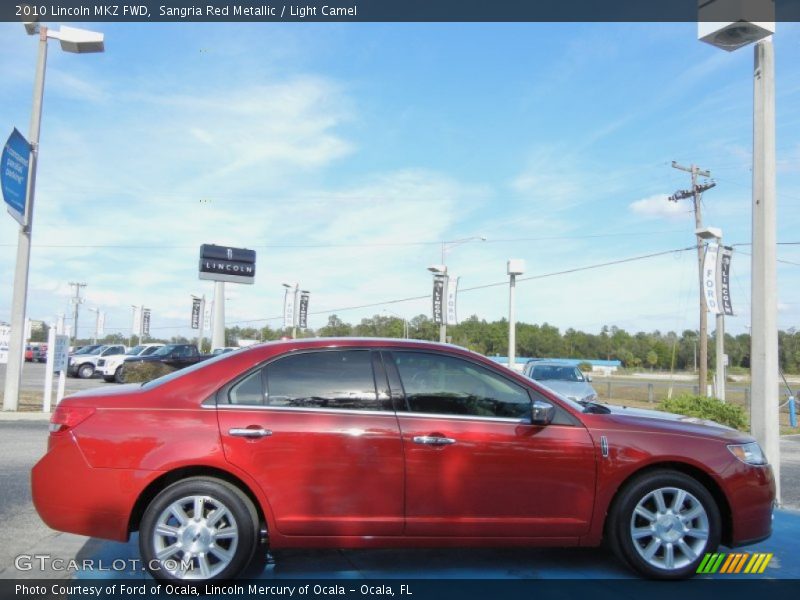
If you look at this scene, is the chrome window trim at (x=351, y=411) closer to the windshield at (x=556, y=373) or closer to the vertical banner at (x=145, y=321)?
the windshield at (x=556, y=373)

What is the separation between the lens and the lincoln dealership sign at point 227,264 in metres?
37.3

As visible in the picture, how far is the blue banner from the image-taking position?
46.3ft

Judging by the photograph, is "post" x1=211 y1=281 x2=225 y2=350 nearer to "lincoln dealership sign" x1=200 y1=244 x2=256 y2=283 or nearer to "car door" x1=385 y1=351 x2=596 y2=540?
"lincoln dealership sign" x1=200 y1=244 x2=256 y2=283

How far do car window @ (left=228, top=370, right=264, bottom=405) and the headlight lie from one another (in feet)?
10.7

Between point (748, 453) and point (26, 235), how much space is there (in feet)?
50.4

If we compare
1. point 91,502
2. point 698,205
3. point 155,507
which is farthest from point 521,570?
point 698,205

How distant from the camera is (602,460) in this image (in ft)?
14.5

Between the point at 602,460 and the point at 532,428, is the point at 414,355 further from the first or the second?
the point at 602,460

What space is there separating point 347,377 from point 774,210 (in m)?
5.22

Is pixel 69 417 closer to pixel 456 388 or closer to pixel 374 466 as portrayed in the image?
pixel 374 466

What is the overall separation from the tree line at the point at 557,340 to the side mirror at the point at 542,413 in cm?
4681

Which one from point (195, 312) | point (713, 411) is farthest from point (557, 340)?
point (713, 411)

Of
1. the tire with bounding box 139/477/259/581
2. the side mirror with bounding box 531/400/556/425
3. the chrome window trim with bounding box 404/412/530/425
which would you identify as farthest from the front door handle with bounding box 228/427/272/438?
the side mirror with bounding box 531/400/556/425

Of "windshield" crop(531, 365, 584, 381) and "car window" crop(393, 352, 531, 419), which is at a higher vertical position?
"car window" crop(393, 352, 531, 419)
